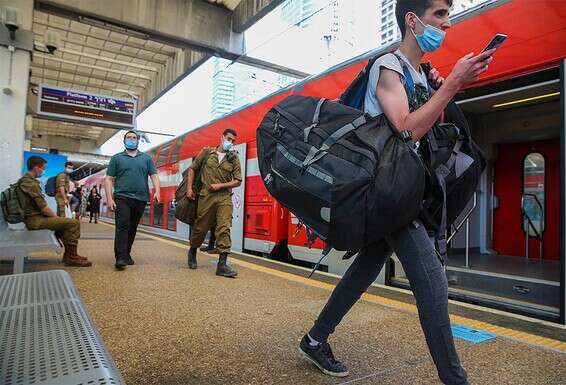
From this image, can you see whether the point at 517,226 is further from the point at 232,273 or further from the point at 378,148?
the point at 378,148

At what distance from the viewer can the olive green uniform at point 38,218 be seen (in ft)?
14.3

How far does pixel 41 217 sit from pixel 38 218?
0.04 m

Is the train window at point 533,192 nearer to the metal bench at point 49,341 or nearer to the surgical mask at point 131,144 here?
the surgical mask at point 131,144

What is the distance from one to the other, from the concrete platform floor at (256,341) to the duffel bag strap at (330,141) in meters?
1.04

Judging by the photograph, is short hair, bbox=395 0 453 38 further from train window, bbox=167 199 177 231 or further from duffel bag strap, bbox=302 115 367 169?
train window, bbox=167 199 177 231

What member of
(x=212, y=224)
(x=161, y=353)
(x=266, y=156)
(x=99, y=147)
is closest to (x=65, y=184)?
(x=212, y=224)

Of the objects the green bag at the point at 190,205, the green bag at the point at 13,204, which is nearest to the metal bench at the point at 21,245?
the green bag at the point at 13,204

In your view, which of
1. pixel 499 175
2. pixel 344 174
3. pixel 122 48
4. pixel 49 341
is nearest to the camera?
pixel 49 341

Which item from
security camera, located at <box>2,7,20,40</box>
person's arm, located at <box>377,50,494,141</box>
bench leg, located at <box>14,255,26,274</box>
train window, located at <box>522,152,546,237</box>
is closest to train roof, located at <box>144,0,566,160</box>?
person's arm, located at <box>377,50,494,141</box>

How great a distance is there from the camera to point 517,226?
6.62 metres

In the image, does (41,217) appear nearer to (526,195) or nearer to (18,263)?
→ (18,263)

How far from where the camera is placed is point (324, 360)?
6.28 ft

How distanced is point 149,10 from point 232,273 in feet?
20.0

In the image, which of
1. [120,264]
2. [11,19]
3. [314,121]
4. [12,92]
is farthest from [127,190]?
[314,121]
